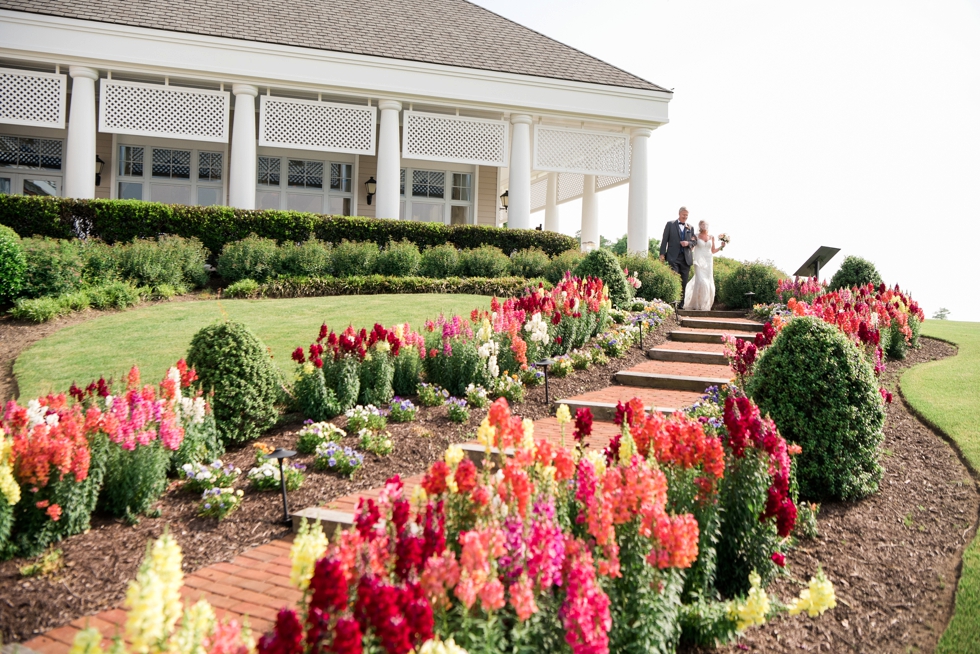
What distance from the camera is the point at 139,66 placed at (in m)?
16.0

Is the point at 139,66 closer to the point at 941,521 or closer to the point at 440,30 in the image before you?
the point at 440,30

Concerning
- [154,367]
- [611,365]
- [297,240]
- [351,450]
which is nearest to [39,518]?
[351,450]

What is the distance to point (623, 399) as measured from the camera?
7289mm

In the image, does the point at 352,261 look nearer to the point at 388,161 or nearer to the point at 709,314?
Result: the point at 388,161

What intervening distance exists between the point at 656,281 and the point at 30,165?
55.6 feet

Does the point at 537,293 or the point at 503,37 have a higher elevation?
the point at 503,37

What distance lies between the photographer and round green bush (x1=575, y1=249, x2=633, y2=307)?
10.9 metres

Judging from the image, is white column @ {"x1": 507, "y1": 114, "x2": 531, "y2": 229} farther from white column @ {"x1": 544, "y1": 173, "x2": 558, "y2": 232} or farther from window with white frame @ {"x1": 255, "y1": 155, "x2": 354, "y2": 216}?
white column @ {"x1": 544, "y1": 173, "x2": 558, "y2": 232}

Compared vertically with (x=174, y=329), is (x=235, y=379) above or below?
below

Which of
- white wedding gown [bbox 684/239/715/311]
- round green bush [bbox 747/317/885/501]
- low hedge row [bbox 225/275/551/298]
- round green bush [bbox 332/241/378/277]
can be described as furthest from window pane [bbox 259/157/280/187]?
round green bush [bbox 747/317/885/501]

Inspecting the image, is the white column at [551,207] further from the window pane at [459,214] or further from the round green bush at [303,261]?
the round green bush at [303,261]

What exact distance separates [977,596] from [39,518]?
5229 mm

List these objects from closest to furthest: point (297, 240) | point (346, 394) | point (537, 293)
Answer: point (346, 394), point (537, 293), point (297, 240)

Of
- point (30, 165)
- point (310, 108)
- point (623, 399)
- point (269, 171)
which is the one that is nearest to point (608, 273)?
point (623, 399)
